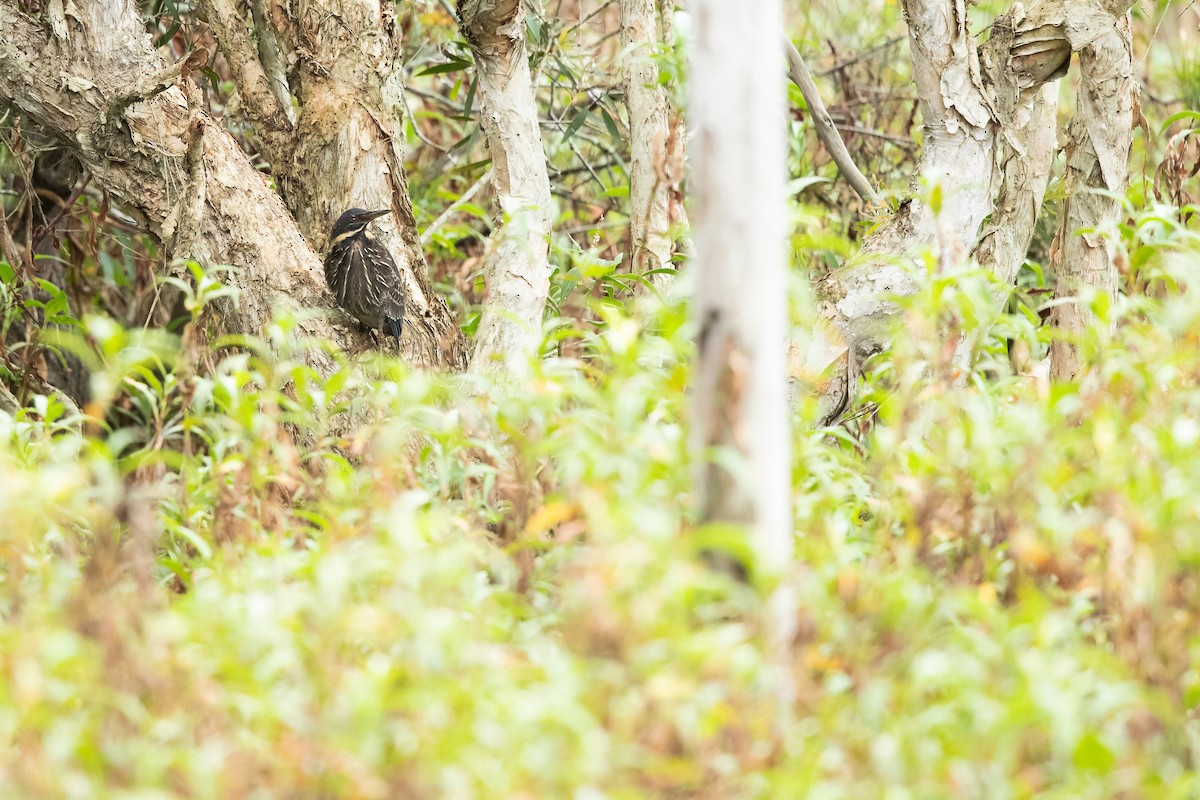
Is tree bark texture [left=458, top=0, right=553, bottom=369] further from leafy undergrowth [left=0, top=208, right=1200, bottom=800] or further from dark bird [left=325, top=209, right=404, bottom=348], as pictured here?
leafy undergrowth [left=0, top=208, right=1200, bottom=800]

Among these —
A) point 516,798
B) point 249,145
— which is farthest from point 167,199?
point 516,798

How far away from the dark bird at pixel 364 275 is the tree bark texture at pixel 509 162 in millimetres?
405

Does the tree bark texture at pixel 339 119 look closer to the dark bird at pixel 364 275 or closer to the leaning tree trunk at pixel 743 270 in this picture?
the dark bird at pixel 364 275

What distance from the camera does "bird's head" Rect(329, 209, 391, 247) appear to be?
4.46m

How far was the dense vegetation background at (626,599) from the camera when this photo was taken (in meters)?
2.06

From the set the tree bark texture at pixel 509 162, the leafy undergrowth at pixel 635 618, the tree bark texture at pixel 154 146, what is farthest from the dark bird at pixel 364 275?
the leafy undergrowth at pixel 635 618

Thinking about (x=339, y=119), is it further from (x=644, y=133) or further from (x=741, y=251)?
(x=741, y=251)

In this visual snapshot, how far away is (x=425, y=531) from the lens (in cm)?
253

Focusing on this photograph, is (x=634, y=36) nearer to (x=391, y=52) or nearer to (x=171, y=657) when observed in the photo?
(x=391, y=52)

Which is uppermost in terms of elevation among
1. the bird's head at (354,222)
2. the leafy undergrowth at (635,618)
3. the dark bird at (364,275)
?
the bird's head at (354,222)

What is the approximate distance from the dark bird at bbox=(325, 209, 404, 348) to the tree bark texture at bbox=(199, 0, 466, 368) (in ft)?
0.26

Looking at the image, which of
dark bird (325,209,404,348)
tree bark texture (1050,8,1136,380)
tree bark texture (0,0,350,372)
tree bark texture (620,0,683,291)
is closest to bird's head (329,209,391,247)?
dark bird (325,209,404,348)

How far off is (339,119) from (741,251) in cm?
269

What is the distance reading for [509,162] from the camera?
166 inches
